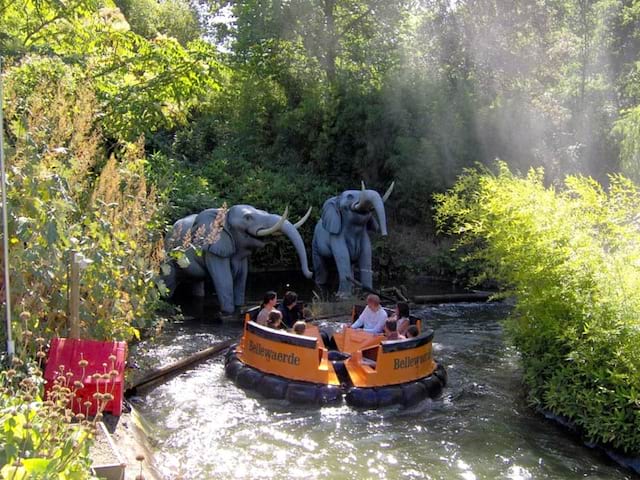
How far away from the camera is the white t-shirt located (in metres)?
9.16

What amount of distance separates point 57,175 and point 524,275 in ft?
15.8

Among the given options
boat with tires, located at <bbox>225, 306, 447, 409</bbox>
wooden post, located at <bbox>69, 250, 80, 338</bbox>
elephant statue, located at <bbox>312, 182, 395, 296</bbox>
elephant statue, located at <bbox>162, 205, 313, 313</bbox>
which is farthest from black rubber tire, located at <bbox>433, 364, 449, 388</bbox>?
elephant statue, located at <bbox>312, 182, 395, 296</bbox>

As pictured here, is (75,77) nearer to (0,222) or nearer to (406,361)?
(0,222)

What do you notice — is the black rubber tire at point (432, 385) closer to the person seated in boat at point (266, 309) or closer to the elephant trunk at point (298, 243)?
the person seated in boat at point (266, 309)

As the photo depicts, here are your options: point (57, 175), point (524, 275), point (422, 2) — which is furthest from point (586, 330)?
point (422, 2)

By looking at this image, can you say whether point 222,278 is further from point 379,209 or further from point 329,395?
point 329,395

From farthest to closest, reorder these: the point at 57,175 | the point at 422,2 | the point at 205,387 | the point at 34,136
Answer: the point at 422,2 → the point at 205,387 → the point at 34,136 → the point at 57,175

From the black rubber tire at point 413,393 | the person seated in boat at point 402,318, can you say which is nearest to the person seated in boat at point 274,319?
the person seated in boat at point 402,318

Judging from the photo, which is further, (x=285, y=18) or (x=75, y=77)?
(x=285, y=18)

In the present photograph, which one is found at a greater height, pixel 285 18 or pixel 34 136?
pixel 285 18

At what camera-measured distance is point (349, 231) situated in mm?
13688

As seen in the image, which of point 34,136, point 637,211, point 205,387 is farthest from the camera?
point 205,387

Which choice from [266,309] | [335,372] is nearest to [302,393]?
[335,372]

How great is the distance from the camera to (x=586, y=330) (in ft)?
22.0
